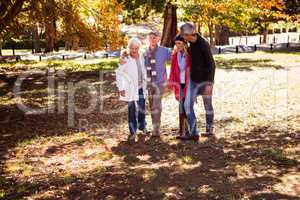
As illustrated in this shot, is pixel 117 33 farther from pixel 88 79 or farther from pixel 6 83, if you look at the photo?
pixel 6 83

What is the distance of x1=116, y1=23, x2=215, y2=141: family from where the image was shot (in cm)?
845

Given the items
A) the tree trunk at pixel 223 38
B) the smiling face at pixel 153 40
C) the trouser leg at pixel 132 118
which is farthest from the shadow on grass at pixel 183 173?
the tree trunk at pixel 223 38

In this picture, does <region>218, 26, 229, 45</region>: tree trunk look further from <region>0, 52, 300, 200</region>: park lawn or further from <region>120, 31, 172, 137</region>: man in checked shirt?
<region>120, 31, 172, 137</region>: man in checked shirt

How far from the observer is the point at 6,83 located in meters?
20.2

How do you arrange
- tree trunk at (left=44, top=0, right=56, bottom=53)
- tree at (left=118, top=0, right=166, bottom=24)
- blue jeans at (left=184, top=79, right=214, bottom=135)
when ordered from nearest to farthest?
blue jeans at (left=184, top=79, right=214, bottom=135)
tree trunk at (left=44, top=0, right=56, bottom=53)
tree at (left=118, top=0, right=166, bottom=24)

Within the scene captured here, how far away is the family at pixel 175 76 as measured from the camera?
8453 millimetres

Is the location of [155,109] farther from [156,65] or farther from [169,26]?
[169,26]

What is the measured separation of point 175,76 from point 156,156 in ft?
5.23

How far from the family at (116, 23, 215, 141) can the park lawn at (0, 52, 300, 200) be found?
50 centimetres

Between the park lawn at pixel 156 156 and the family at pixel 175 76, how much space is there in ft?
1.63

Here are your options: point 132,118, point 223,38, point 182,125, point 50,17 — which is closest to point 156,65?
point 132,118

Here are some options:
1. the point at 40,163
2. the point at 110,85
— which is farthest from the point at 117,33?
the point at 40,163

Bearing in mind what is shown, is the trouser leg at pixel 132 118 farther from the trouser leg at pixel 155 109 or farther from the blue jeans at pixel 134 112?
the trouser leg at pixel 155 109

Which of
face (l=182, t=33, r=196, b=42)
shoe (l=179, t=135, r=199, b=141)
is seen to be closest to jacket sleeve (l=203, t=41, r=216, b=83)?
face (l=182, t=33, r=196, b=42)
